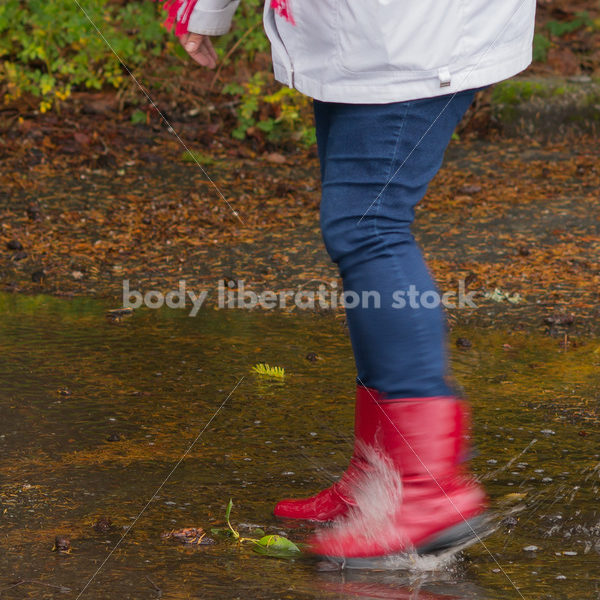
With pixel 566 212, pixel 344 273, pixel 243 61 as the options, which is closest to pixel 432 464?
pixel 344 273

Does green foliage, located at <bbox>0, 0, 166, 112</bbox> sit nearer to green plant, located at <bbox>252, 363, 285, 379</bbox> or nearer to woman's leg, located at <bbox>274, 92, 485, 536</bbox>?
green plant, located at <bbox>252, 363, 285, 379</bbox>

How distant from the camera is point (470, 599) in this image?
1945mm

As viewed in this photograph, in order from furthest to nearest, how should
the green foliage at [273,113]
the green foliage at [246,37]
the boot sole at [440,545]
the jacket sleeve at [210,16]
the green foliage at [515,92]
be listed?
the green foliage at [246,37]
the green foliage at [515,92]
the green foliage at [273,113]
the jacket sleeve at [210,16]
the boot sole at [440,545]

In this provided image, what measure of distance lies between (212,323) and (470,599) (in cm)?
202

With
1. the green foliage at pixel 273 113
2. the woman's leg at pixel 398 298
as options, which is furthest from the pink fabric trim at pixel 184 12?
the green foliage at pixel 273 113

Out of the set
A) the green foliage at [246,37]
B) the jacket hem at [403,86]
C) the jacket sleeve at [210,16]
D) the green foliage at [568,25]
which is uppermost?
the green foliage at [568,25]

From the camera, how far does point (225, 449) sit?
2.66m

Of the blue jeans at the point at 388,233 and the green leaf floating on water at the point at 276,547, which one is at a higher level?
the blue jeans at the point at 388,233

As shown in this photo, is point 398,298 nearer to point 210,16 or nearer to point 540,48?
point 210,16

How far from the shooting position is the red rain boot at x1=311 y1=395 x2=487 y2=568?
6.59 feet

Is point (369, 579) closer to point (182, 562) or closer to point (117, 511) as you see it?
point (182, 562)

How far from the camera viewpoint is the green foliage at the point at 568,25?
7.57 m

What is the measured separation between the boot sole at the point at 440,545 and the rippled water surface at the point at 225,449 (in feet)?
0.10

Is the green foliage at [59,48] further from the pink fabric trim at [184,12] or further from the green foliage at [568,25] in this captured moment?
the pink fabric trim at [184,12]
